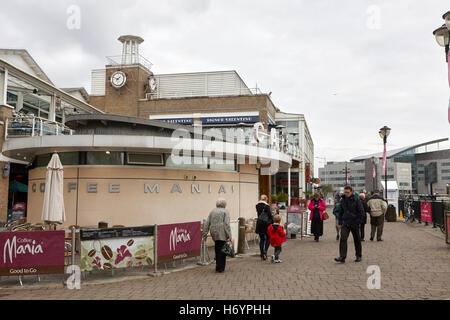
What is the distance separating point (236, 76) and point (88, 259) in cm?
4085

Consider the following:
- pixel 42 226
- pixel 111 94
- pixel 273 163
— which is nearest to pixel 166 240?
pixel 42 226

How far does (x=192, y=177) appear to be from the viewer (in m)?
14.0

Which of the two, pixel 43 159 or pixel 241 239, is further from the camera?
pixel 43 159

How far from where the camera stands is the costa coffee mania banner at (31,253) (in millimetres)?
7242

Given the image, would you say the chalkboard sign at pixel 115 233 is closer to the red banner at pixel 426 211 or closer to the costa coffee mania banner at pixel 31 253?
the costa coffee mania banner at pixel 31 253

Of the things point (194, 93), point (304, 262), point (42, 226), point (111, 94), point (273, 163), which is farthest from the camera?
point (194, 93)

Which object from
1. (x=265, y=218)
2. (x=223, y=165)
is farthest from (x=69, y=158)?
(x=265, y=218)

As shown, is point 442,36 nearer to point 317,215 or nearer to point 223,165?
point 317,215

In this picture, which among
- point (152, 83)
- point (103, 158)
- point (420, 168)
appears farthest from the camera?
point (420, 168)

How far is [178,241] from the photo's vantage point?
8.96 m

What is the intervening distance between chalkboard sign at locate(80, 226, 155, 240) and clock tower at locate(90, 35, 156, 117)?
3663cm

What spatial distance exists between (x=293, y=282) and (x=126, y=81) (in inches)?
1582

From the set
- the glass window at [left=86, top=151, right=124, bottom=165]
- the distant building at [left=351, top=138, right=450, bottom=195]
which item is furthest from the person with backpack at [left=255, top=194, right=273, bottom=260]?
the distant building at [left=351, top=138, right=450, bottom=195]
